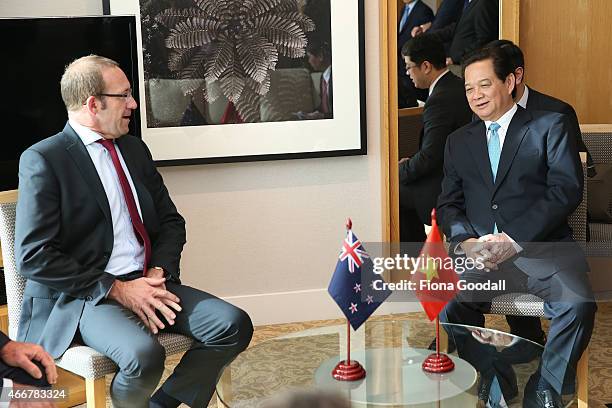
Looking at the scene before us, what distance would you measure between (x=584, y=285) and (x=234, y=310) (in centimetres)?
143

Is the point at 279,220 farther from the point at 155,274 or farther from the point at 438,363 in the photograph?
the point at 438,363

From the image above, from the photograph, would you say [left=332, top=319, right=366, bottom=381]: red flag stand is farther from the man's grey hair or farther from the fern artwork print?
the fern artwork print

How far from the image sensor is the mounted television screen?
4.18 metres

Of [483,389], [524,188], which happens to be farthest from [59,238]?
[524,188]

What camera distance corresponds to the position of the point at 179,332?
362cm

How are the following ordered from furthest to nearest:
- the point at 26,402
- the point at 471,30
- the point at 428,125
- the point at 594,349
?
the point at 471,30, the point at 428,125, the point at 594,349, the point at 26,402

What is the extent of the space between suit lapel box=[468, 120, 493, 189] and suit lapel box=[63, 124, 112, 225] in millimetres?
1630

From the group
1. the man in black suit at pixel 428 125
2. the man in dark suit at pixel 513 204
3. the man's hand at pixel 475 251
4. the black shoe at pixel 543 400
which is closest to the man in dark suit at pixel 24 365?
the black shoe at pixel 543 400

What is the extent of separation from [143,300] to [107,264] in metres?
0.20

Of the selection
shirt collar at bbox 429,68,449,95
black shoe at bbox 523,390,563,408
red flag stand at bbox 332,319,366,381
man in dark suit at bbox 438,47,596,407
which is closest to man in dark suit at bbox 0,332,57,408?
red flag stand at bbox 332,319,366,381

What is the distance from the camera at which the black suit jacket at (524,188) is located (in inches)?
161

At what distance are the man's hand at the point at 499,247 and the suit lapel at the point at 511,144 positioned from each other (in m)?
0.23

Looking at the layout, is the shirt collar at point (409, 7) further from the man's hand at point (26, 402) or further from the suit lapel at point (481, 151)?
the man's hand at point (26, 402)

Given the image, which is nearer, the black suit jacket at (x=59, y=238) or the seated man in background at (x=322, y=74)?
the black suit jacket at (x=59, y=238)
